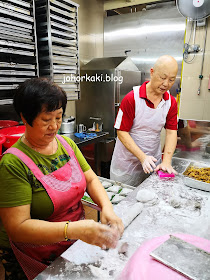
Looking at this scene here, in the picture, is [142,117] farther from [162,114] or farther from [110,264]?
[110,264]

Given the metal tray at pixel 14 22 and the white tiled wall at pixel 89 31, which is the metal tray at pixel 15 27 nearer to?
the metal tray at pixel 14 22

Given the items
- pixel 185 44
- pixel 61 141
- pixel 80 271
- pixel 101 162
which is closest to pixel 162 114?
pixel 61 141

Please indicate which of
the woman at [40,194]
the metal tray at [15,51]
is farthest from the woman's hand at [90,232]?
the metal tray at [15,51]

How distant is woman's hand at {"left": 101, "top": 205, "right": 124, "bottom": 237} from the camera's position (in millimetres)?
1120

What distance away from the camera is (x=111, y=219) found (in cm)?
116

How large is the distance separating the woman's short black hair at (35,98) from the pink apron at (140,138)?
127cm

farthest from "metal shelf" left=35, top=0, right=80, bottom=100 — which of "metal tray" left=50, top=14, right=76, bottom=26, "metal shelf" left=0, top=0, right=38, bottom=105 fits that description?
"metal shelf" left=0, top=0, right=38, bottom=105

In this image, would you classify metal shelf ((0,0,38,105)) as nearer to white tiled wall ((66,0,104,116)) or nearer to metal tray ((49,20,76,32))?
metal tray ((49,20,76,32))

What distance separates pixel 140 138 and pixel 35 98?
146 centimetres

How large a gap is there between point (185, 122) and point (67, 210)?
6.42 feet

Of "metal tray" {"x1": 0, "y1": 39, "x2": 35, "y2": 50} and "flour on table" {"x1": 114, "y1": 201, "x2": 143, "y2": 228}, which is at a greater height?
"metal tray" {"x1": 0, "y1": 39, "x2": 35, "y2": 50}

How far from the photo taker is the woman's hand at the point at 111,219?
3.68 ft

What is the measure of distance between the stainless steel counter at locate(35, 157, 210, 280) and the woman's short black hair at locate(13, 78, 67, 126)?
668mm

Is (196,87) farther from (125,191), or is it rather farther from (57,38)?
(125,191)
